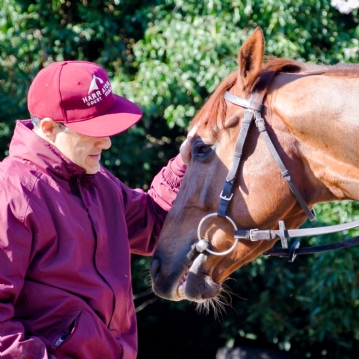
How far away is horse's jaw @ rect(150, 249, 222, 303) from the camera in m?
2.54

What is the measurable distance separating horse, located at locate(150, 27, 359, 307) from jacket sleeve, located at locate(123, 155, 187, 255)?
159mm

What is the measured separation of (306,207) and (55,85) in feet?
3.30

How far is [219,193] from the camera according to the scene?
8.21 ft

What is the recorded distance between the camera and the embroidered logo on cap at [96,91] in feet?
7.34

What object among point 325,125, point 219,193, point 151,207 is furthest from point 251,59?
point 151,207

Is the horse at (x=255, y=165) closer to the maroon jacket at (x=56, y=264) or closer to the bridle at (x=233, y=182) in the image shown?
the bridle at (x=233, y=182)

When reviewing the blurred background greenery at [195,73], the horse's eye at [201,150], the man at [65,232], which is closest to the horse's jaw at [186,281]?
the man at [65,232]

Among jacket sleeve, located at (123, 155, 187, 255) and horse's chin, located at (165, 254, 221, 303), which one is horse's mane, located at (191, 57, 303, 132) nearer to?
jacket sleeve, located at (123, 155, 187, 255)

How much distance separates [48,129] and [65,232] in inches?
14.3

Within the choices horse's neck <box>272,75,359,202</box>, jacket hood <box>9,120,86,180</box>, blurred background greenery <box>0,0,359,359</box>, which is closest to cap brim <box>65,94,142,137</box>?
jacket hood <box>9,120,86,180</box>

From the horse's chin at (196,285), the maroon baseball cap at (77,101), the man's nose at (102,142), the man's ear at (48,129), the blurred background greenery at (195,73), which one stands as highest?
the maroon baseball cap at (77,101)

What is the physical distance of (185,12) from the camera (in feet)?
16.4

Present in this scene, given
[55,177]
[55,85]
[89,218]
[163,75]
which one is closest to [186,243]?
[89,218]

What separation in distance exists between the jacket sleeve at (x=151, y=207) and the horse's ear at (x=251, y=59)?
47 cm
